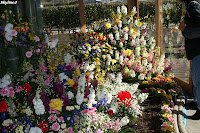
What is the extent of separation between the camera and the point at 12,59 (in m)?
2.33

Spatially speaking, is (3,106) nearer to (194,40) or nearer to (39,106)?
(39,106)

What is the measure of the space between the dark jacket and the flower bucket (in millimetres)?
2043

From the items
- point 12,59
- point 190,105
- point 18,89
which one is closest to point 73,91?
point 18,89

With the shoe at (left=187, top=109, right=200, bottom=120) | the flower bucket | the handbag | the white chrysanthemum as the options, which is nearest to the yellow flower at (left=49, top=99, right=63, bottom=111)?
the white chrysanthemum

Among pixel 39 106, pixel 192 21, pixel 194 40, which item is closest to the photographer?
pixel 39 106

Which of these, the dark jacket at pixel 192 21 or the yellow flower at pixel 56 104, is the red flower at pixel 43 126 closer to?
the yellow flower at pixel 56 104

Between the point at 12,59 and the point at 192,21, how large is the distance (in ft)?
6.98

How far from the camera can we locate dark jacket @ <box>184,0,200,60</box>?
251 cm

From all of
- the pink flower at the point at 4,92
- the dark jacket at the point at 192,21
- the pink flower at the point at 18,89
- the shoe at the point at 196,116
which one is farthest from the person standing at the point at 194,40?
the pink flower at the point at 4,92

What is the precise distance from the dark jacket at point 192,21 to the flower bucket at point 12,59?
204cm

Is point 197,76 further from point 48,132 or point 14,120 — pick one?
point 14,120

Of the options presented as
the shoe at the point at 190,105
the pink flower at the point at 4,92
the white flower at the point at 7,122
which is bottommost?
the shoe at the point at 190,105

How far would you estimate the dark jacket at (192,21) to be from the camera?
2506 mm

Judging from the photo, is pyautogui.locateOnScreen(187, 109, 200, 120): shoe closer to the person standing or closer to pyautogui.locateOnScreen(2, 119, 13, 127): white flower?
the person standing
